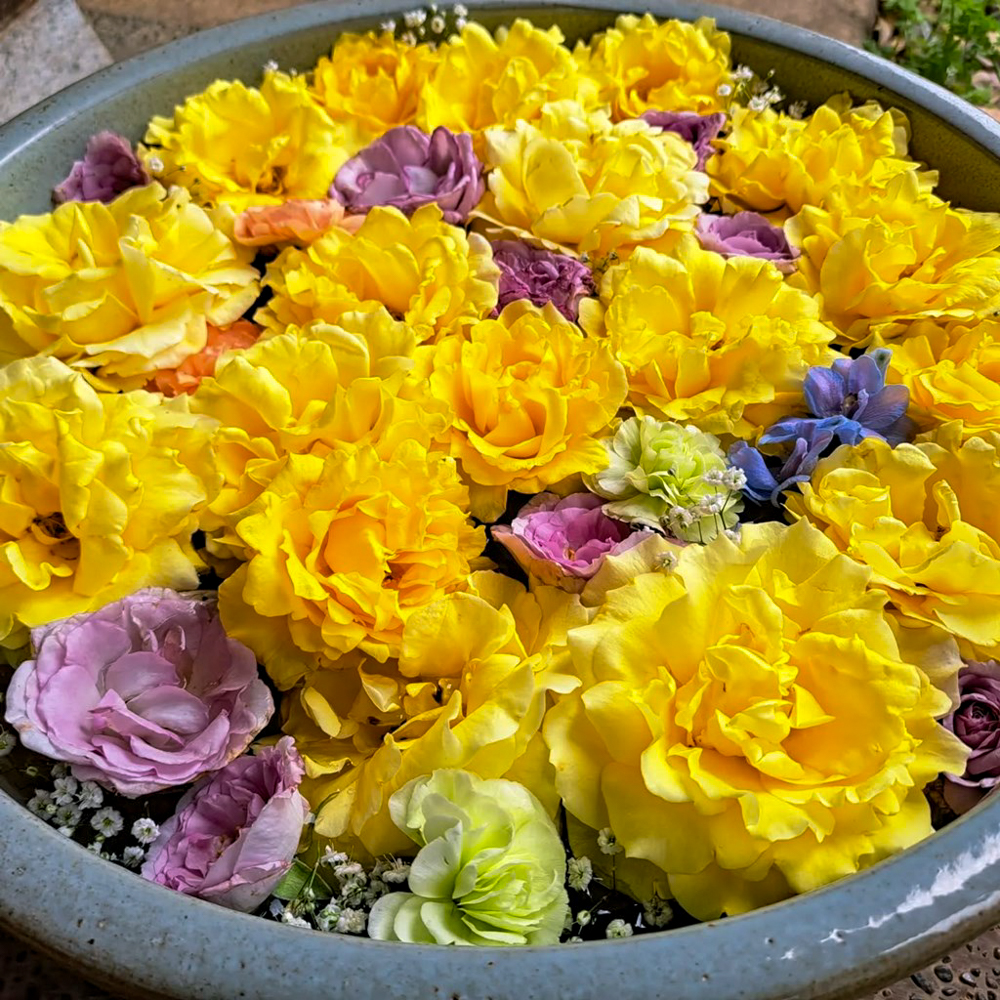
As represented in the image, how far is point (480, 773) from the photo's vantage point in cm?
50

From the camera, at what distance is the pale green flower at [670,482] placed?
0.57m

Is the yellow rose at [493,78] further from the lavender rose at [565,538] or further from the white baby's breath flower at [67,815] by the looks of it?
the white baby's breath flower at [67,815]

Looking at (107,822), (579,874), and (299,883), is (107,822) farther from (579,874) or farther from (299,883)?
(579,874)

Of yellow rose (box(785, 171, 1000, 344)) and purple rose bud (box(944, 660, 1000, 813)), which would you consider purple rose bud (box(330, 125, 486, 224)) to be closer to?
yellow rose (box(785, 171, 1000, 344))

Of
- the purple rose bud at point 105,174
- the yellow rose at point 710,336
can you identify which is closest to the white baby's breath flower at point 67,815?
the yellow rose at point 710,336

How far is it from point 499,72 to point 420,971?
74 centimetres

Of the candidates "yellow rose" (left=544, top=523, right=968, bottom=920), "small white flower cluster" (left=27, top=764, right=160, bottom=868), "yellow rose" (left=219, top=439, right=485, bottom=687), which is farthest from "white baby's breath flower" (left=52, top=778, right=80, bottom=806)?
"yellow rose" (left=544, top=523, right=968, bottom=920)

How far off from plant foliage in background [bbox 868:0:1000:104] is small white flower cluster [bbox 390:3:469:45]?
2.24 ft

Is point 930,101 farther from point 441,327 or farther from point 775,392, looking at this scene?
point 441,327

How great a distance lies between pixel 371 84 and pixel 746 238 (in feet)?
1.20

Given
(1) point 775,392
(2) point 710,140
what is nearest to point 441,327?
(1) point 775,392

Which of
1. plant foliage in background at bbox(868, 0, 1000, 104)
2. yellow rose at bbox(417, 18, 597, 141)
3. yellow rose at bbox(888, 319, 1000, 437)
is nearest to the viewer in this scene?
yellow rose at bbox(888, 319, 1000, 437)

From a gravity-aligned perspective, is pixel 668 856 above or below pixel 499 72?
below

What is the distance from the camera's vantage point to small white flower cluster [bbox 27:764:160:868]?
529mm
